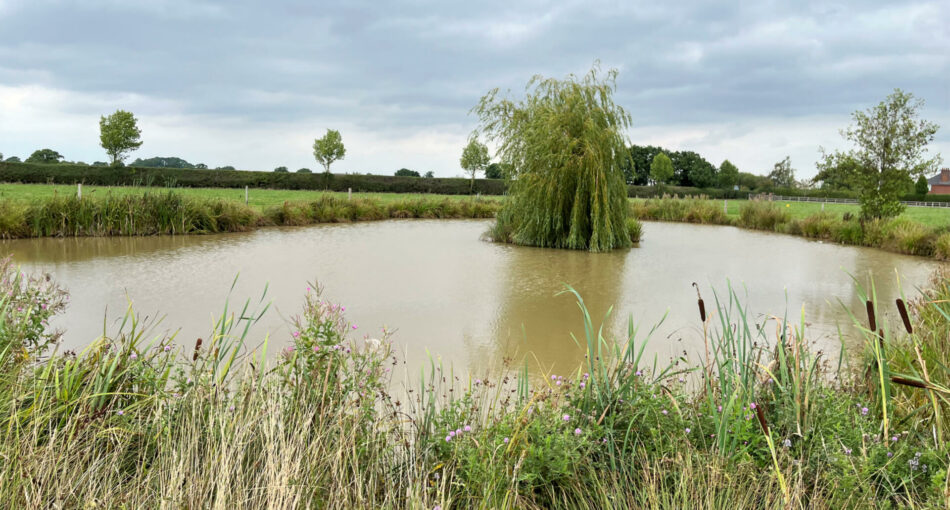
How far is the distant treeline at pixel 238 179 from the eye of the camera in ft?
94.0

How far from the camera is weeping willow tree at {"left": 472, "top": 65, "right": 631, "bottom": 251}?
12625 mm

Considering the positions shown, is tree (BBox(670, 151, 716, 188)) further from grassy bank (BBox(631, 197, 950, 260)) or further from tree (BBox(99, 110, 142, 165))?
tree (BBox(99, 110, 142, 165))

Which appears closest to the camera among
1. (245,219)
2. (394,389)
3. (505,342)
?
(394,389)

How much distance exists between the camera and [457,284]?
8383mm

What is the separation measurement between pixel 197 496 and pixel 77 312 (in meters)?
5.18

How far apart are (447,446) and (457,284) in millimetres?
6108

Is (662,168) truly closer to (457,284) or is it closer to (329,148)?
(329,148)

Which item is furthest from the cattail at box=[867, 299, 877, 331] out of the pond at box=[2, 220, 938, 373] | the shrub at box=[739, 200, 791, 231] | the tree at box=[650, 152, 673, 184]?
the tree at box=[650, 152, 673, 184]

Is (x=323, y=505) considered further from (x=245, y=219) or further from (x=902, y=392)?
(x=245, y=219)

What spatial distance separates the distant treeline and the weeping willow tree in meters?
19.6

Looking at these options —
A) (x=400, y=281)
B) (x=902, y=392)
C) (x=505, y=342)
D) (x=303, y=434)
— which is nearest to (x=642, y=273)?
(x=400, y=281)

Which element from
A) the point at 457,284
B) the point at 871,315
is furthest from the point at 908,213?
the point at 871,315

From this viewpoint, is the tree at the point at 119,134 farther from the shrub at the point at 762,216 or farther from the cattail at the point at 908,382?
the cattail at the point at 908,382

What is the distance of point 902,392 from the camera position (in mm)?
2984
